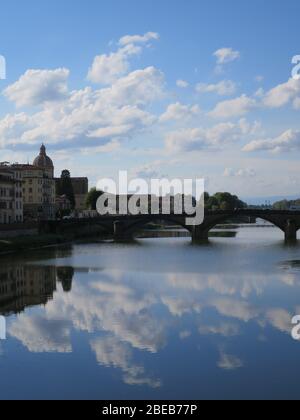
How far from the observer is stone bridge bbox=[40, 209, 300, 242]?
190ft

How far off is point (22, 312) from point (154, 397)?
10325 millimetres

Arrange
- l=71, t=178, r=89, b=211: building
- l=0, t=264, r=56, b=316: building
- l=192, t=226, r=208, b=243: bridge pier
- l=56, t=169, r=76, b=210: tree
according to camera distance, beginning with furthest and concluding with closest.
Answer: l=71, t=178, r=89, b=211: building → l=56, t=169, r=76, b=210: tree → l=192, t=226, r=208, b=243: bridge pier → l=0, t=264, r=56, b=316: building

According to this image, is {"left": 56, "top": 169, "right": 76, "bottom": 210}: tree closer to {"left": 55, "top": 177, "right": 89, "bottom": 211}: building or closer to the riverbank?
{"left": 55, "top": 177, "right": 89, "bottom": 211}: building

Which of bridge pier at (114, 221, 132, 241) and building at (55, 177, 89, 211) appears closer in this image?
bridge pier at (114, 221, 132, 241)

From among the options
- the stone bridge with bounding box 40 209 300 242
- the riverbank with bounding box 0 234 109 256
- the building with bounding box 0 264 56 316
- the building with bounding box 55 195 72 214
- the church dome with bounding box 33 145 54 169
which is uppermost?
the church dome with bounding box 33 145 54 169

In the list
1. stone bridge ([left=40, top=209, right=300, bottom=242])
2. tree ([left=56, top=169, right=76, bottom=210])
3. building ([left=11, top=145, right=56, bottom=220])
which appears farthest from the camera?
tree ([left=56, top=169, right=76, bottom=210])

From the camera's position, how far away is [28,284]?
28.4m

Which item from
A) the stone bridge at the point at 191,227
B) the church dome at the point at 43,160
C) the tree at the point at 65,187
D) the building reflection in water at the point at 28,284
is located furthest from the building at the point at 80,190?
the building reflection in water at the point at 28,284

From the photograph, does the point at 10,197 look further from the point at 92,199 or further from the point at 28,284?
the point at 92,199

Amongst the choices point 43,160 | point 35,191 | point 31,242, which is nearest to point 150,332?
point 31,242

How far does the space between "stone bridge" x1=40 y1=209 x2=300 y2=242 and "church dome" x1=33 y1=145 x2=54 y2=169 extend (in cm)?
2245

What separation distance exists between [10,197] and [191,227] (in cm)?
1796

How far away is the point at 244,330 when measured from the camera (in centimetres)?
1762

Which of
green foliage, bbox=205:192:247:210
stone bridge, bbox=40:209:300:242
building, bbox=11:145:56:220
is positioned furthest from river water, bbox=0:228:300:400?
green foliage, bbox=205:192:247:210
